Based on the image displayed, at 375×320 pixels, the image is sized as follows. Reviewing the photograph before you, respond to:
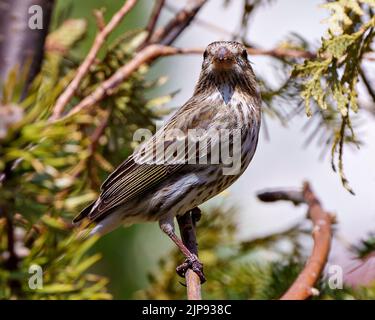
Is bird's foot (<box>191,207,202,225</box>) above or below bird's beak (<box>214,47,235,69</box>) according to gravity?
below

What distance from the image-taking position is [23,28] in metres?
2.02

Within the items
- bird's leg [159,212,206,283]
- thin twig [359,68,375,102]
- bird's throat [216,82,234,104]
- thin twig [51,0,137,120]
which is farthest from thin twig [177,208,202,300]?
thin twig [359,68,375,102]

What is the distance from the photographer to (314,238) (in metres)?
2.15

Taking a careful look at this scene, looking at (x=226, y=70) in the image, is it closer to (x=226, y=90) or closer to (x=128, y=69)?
(x=226, y=90)

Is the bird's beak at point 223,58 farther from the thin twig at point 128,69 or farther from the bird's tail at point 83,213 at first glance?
the bird's tail at point 83,213

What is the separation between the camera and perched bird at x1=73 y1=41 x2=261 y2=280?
2438mm

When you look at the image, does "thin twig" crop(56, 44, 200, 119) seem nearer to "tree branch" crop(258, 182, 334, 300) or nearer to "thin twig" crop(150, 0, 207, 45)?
"thin twig" crop(150, 0, 207, 45)

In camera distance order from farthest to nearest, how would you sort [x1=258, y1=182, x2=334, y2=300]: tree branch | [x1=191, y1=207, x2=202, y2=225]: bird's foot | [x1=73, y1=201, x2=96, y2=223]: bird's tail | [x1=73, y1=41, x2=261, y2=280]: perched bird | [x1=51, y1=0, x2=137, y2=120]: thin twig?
[x1=191, y1=207, x2=202, y2=225]: bird's foot → [x1=73, y1=41, x2=261, y2=280]: perched bird → [x1=73, y1=201, x2=96, y2=223]: bird's tail → [x1=51, y1=0, x2=137, y2=120]: thin twig → [x1=258, y1=182, x2=334, y2=300]: tree branch

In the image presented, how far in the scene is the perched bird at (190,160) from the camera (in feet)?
8.00

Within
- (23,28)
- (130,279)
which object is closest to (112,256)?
(130,279)

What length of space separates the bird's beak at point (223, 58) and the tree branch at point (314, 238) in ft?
1.40

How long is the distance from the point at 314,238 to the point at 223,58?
663mm
